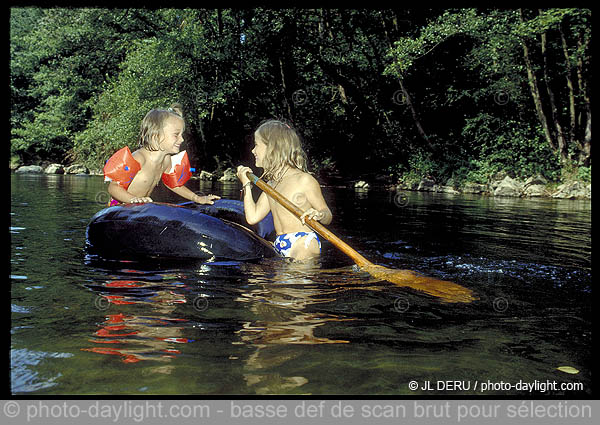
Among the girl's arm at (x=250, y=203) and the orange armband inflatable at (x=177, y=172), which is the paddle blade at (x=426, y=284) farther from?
the orange armband inflatable at (x=177, y=172)

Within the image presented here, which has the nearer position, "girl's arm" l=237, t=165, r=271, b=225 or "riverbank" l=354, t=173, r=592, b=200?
"girl's arm" l=237, t=165, r=271, b=225

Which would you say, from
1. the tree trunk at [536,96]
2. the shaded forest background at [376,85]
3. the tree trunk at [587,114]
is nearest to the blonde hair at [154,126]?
the shaded forest background at [376,85]

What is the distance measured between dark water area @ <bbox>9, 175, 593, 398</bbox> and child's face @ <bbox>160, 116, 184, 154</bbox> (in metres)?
1.13

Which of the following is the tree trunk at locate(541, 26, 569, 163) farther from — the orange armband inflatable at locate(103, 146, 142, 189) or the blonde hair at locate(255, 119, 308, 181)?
the orange armband inflatable at locate(103, 146, 142, 189)

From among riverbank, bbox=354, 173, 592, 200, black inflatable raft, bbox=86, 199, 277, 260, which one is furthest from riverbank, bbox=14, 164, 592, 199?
black inflatable raft, bbox=86, 199, 277, 260

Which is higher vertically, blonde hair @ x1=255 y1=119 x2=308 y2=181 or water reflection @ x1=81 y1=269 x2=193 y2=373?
blonde hair @ x1=255 y1=119 x2=308 y2=181

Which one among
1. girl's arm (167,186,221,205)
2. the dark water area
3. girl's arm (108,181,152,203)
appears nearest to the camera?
the dark water area

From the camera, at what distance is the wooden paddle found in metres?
3.77

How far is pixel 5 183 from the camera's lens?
3246 mm

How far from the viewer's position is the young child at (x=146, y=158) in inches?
204

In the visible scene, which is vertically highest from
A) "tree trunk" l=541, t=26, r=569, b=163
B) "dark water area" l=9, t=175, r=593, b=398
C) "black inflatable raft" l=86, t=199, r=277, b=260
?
"tree trunk" l=541, t=26, r=569, b=163

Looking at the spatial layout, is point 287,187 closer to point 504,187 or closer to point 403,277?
point 403,277

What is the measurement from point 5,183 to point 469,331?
8.73 feet

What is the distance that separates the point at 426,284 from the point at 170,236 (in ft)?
7.07
